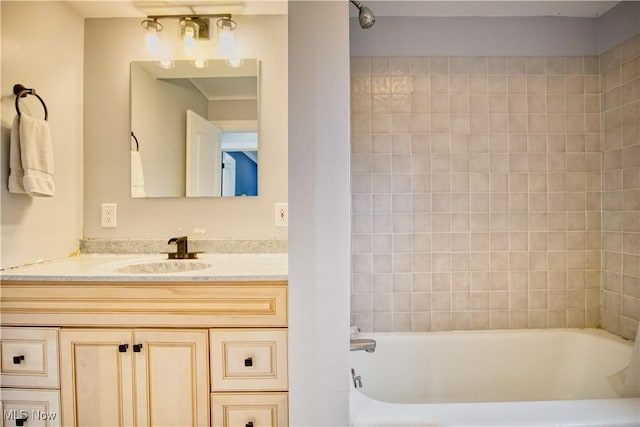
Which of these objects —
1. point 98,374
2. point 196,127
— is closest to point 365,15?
point 196,127

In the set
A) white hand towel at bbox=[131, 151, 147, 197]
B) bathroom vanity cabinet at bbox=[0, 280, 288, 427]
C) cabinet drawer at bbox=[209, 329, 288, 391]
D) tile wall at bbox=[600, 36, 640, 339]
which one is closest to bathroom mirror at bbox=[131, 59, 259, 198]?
white hand towel at bbox=[131, 151, 147, 197]

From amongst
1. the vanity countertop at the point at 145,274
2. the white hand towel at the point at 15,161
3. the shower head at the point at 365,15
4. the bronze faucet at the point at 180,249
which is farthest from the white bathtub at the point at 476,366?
the white hand towel at the point at 15,161

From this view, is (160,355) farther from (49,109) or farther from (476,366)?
(476,366)

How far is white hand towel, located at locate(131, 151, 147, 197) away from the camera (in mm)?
1678

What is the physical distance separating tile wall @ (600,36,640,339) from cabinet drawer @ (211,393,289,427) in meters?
1.68

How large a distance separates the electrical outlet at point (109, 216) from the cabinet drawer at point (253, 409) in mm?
1055

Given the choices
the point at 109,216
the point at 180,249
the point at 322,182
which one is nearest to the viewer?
the point at 322,182

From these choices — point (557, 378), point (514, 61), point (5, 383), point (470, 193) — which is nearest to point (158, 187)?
point (5, 383)

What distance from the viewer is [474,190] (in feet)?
5.64

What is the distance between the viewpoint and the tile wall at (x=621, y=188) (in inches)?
60.8

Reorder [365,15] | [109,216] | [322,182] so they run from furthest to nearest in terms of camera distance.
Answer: [109,216], [365,15], [322,182]

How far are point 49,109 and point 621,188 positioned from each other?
2.73 meters

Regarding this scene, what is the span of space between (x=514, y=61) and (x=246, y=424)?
2.08 meters

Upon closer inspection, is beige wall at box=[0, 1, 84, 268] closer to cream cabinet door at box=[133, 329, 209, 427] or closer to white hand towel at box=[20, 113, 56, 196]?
white hand towel at box=[20, 113, 56, 196]
